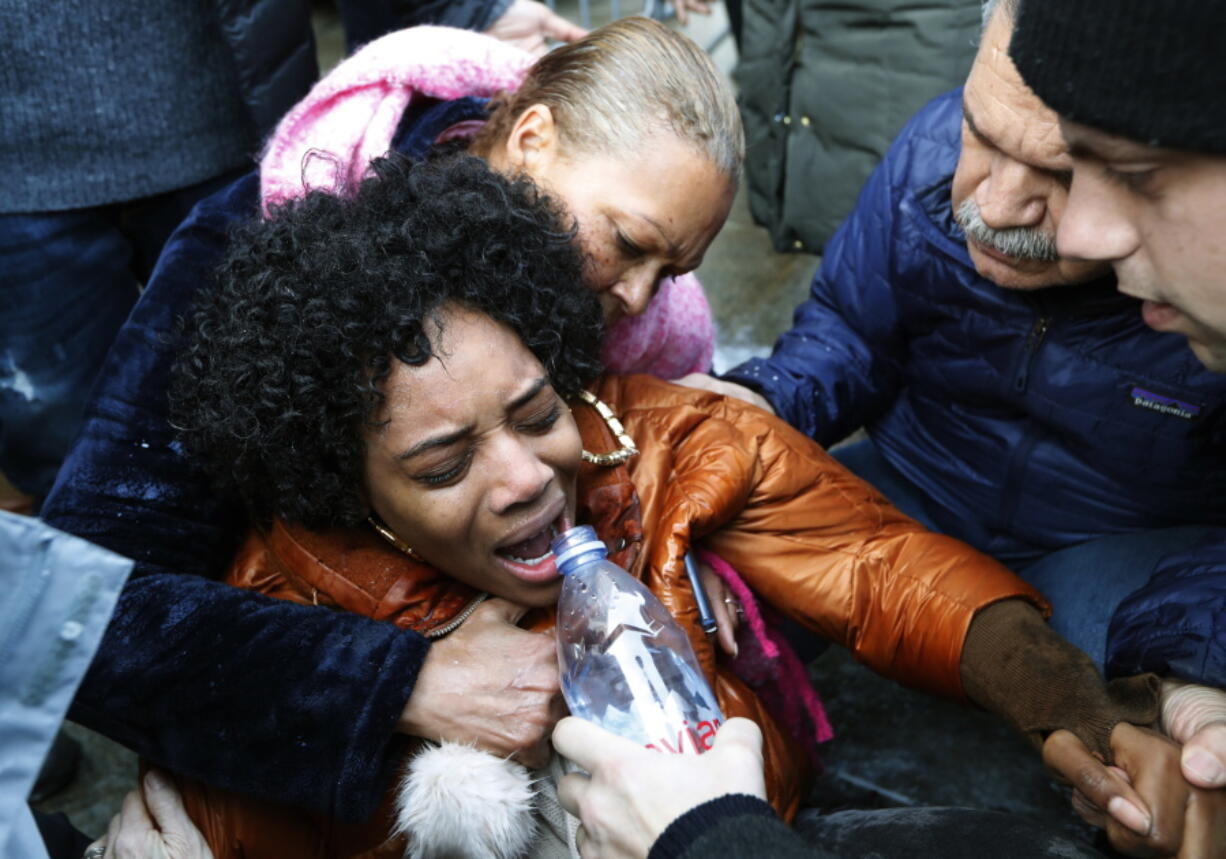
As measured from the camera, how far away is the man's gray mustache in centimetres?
216

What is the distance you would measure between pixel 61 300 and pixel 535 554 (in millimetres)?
1480

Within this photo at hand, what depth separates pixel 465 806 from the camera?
1750mm

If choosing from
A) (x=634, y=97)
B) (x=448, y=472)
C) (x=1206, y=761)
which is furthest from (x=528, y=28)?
(x=1206, y=761)

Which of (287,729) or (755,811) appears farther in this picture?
(287,729)

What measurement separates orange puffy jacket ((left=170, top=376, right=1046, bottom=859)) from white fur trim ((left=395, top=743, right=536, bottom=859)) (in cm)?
20

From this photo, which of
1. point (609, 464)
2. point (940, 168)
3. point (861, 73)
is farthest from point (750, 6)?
point (609, 464)

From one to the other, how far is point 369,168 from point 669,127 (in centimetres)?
56

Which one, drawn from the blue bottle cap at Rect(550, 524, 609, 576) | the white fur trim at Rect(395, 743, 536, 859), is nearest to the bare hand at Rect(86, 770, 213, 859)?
the white fur trim at Rect(395, 743, 536, 859)

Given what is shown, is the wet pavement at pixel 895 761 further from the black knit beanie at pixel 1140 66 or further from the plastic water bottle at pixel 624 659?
the black knit beanie at pixel 1140 66

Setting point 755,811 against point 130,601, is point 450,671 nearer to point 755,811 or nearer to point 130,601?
point 130,601

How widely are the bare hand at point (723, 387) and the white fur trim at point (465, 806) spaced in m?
1.02

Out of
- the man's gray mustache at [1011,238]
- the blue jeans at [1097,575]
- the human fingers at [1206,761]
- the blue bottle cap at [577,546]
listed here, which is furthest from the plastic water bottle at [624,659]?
the blue jeans at [1097,575]

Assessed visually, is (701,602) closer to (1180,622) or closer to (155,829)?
(1180,622)

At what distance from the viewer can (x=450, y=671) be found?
6.31ft
